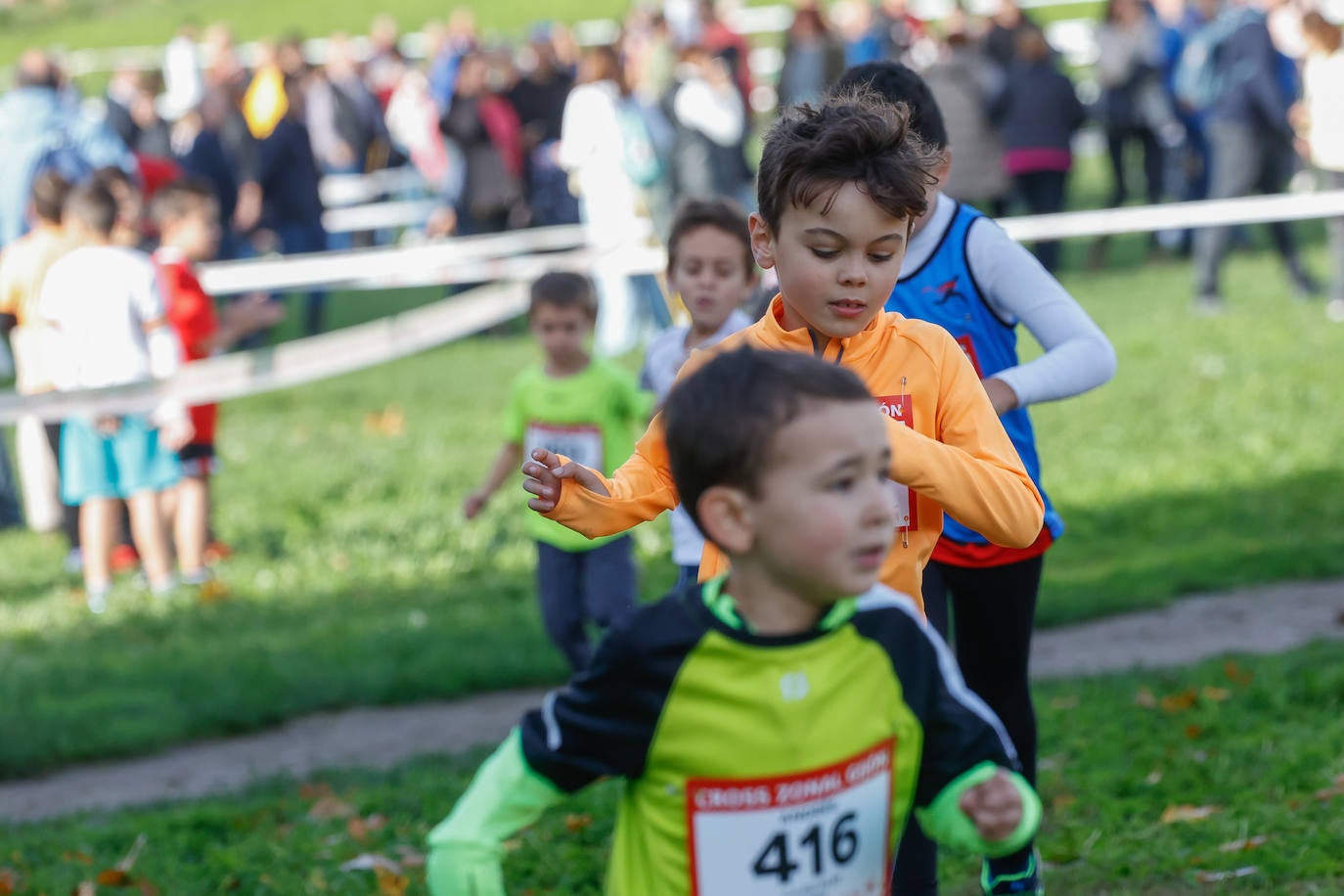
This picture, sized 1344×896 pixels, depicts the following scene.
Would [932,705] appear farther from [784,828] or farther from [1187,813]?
[1187,813]

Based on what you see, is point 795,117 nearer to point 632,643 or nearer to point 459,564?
point 632,643

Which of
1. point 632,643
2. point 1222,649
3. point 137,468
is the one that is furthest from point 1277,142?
point 632,643

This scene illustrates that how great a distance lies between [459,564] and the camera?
344 inches

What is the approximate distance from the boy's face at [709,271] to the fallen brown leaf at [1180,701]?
218cm

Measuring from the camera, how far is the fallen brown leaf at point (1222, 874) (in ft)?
14.3

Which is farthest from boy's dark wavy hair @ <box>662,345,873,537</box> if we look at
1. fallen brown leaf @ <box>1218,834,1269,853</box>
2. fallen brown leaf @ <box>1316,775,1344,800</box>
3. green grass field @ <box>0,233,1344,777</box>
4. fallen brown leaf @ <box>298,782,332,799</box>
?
green grass field @ <box>0,233,1344,777</box>

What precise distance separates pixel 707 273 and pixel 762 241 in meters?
1.98

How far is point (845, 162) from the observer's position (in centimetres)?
282

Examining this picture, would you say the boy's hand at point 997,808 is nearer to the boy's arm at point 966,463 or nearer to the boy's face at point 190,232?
the boy's arm at point 966,463

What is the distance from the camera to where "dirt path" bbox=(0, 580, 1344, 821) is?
6195 mm

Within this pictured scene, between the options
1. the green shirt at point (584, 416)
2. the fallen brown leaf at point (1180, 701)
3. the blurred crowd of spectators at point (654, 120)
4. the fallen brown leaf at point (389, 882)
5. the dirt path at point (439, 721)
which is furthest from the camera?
the blurred crowd of spectators at point (654, 120)

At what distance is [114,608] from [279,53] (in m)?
12.1

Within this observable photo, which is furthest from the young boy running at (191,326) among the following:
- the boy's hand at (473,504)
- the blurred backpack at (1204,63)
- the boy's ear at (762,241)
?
the blurred backpack at (1204,63)

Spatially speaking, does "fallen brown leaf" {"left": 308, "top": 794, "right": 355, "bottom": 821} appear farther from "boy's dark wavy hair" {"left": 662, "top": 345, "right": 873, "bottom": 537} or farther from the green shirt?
"boy's dark wavy hair" {"left": 662, "top": 345, "right": 873, "bottom": 537}
